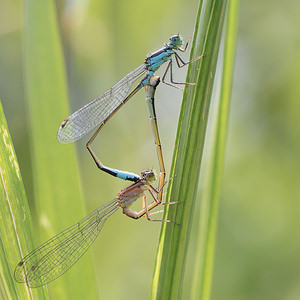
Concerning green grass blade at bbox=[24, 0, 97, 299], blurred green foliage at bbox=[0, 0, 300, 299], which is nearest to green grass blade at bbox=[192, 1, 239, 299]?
green grass blade at bbox=[24, 0, 97, 299]

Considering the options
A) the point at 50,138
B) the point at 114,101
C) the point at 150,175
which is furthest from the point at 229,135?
the point at 50,138

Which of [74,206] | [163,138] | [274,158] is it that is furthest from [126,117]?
[74,206]

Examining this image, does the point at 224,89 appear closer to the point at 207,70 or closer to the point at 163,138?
the point at 207,70

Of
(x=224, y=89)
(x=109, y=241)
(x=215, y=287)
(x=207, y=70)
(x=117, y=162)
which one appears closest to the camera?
(x=207, y=70)

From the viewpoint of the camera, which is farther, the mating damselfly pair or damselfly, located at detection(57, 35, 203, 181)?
damselfly, located at detection(57, 35, 203, 181)

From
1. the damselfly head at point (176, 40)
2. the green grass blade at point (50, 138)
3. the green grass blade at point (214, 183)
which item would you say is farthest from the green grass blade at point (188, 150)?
the damselfly head at point (176, 40)

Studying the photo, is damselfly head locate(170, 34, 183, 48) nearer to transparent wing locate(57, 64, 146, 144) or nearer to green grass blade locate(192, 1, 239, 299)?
transparent wing locate(57, 64, 146, 144)
